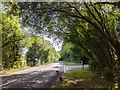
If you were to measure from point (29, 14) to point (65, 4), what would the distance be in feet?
7.73

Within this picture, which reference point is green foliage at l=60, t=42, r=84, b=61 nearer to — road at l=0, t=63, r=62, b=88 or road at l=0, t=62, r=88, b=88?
road at l=0, t=62, r=88, b=88

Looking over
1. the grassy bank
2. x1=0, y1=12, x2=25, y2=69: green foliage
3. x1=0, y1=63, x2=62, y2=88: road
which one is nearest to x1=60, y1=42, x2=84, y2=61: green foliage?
A: x1=0, y1=12, x2=25, y2=69: green foliage

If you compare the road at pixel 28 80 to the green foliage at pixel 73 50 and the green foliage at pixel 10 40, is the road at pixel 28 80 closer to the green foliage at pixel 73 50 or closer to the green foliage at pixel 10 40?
the green foliage at pixel 10 40

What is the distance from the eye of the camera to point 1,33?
37562 millimetres

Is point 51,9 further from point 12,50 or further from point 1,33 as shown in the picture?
point 12,50

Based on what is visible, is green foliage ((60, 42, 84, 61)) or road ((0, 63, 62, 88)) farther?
green foliage ((60, 42, 84, 61))

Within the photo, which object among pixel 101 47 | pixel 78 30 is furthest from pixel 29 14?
pixel 78 30

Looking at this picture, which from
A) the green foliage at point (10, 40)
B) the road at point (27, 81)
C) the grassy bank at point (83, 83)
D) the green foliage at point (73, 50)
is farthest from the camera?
the green foliage at point (73, 50)

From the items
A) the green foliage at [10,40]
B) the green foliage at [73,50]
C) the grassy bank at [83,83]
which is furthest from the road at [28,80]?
the green foliage at [73,50]

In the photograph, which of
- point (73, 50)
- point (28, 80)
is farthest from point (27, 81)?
point (73, 50)

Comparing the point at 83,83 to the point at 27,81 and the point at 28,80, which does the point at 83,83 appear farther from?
the point at 28,80

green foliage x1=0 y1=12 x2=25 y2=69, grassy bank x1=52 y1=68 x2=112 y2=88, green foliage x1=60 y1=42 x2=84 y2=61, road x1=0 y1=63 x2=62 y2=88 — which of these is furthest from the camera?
green foliage x1=60 y1=42 x2=84 y2=61

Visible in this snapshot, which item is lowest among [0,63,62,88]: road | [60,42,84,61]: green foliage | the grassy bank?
the grassy bank

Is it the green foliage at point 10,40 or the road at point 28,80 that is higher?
the green foliage at point 10,40
